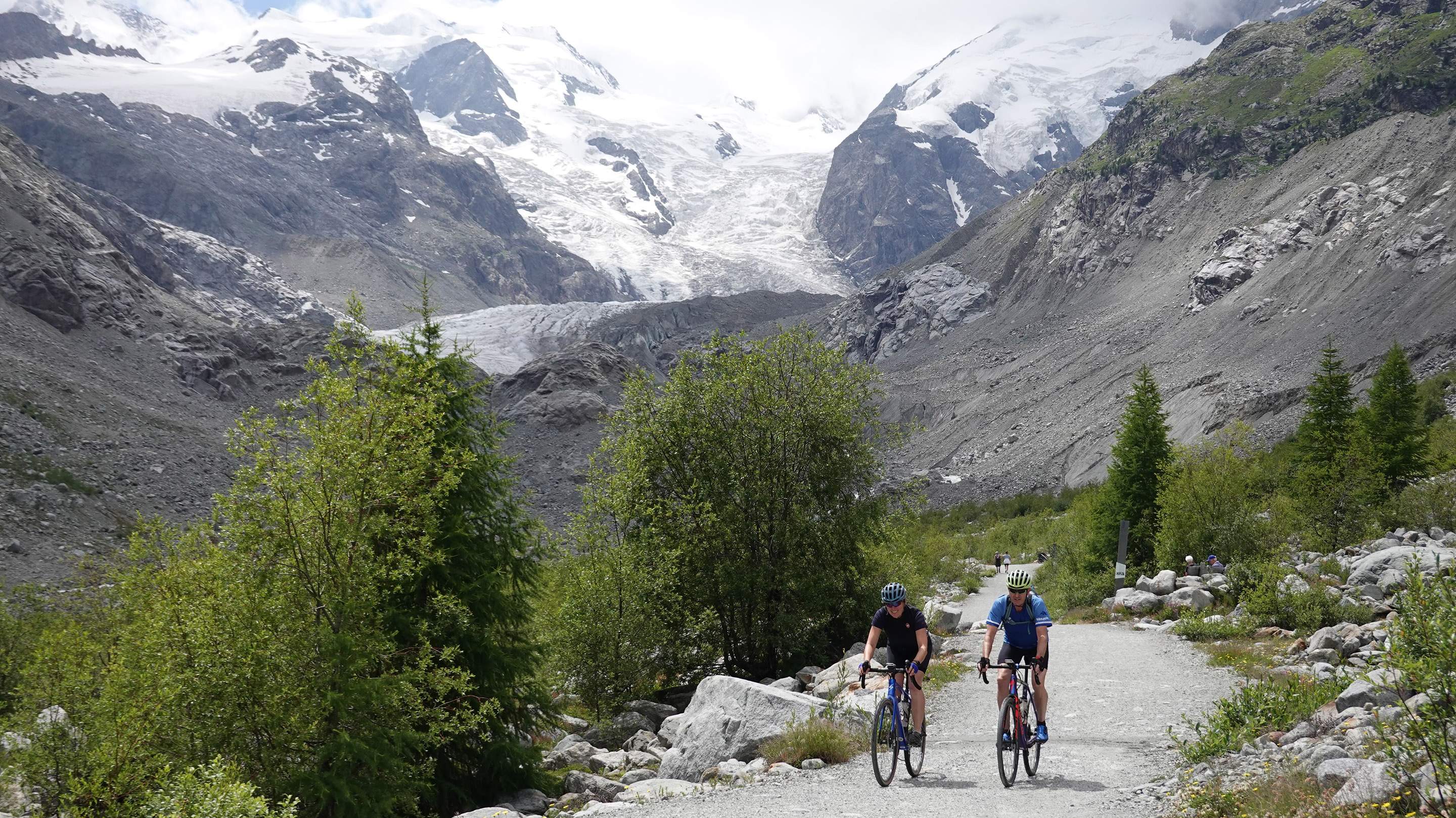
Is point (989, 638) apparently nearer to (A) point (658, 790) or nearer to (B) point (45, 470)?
(A) point (658, 790)

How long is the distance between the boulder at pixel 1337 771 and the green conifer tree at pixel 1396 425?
29940mm

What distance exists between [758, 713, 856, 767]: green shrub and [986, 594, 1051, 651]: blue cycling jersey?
382cm

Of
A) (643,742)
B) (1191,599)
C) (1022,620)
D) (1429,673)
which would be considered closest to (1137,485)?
(1191,599)

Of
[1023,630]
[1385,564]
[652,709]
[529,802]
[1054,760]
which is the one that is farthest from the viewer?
[652,709]

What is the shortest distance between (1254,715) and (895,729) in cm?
485

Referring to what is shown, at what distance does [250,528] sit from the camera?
614 inches

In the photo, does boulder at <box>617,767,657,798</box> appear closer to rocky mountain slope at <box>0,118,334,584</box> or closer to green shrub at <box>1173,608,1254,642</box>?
green shrub at <box>1173,608,1254,642</box>

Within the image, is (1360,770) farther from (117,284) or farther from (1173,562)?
(117,284)

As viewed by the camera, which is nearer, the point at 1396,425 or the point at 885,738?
the point at 885,738

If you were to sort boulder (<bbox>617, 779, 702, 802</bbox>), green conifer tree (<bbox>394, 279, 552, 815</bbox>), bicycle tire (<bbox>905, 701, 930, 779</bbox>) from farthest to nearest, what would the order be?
green conifer tree (<bbox>394, 279, 552, 815</bbox>)
boulder (<bbox>617, 779, 702, 802</bbox>)
bicycle tire (<bbox>905, 701, 930, 779</bbox>)

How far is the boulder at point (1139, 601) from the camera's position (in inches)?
1078

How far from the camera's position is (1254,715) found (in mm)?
12258

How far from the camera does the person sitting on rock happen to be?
11.7 meters

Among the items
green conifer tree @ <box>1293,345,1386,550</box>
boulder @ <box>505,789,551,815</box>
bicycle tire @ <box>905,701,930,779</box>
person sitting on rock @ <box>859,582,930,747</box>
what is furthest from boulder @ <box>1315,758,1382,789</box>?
green conifer tree @ <box>1293,345,1386,550</box>
